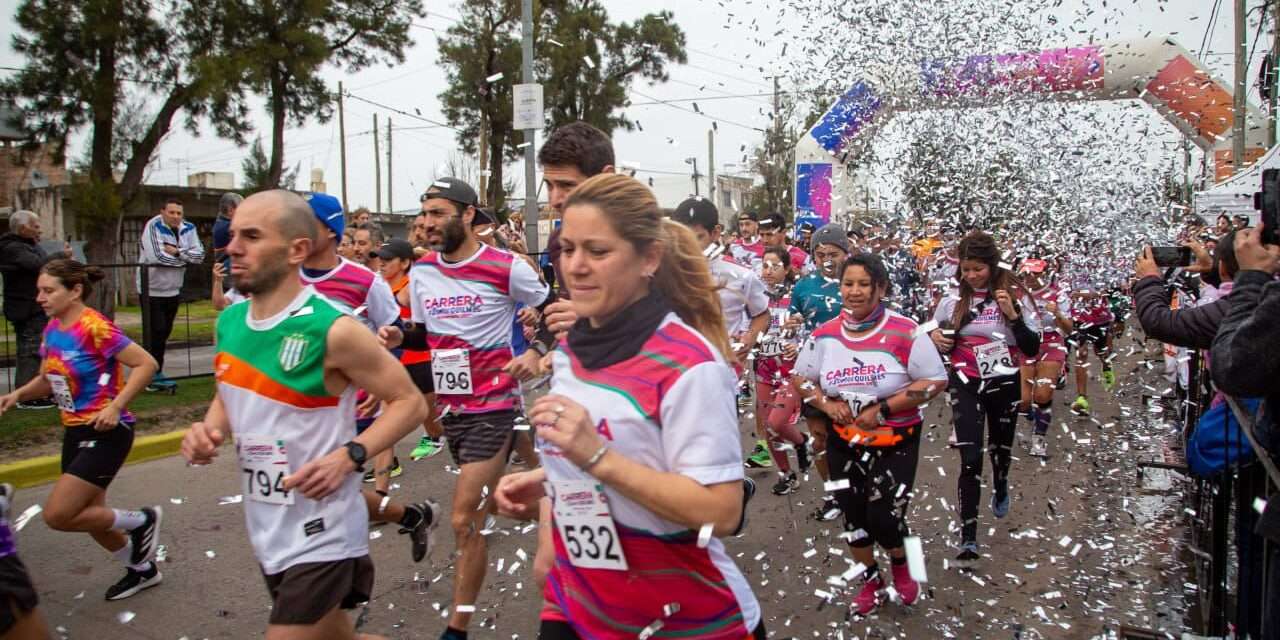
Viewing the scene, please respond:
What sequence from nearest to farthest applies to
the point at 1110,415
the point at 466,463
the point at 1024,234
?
the point at 466,463 → the point at 1024,234 → the point at 1110,415

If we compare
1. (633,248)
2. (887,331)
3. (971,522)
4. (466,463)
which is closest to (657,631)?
(633,248)

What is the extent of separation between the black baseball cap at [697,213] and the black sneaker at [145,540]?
3368mm

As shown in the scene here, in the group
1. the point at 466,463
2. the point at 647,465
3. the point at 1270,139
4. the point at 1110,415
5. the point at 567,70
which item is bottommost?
the point at 1110,415

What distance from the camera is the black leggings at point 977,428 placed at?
566 cm

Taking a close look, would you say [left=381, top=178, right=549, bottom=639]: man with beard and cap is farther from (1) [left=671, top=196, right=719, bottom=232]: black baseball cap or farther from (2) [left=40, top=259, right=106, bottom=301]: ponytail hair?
(2) [left=40, top=259, right=106, bottom=301]: ponytail hair

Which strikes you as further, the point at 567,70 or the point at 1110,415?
the point at 567,70

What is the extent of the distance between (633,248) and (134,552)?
13.5ft

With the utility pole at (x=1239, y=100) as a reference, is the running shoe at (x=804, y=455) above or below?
below

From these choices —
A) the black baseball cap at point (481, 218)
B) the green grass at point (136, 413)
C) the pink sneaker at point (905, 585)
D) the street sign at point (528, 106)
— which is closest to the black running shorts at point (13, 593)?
the black baseball cap at point (481, 218)

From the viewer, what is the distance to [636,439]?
2166 millimetres

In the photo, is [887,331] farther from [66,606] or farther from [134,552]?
[66,606]

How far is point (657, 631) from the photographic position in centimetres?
229

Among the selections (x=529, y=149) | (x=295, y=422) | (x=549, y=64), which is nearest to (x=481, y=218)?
(x=295, y=422)

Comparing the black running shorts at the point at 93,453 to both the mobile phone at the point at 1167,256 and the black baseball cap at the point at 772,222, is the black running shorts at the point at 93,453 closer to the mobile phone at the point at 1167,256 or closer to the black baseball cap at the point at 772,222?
the mobile phone at the point at 1167,256
